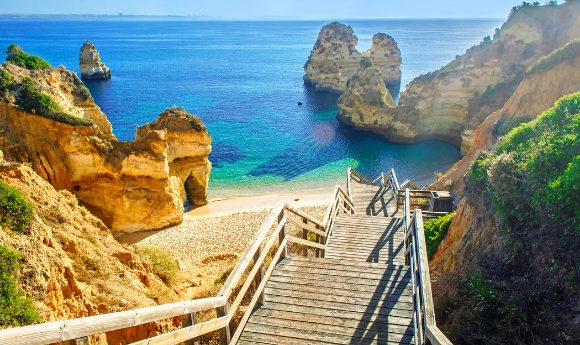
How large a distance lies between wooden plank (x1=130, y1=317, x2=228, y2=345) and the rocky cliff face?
38.1 metres

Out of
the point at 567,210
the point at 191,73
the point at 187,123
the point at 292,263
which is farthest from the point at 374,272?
the point at 191,73

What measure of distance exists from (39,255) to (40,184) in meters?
5.08

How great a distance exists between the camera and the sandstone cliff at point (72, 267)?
6.98m

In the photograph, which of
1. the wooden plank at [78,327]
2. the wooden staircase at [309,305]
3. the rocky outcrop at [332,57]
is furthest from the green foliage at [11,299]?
the rocky outcrop at [332,57]

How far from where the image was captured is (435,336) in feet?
13.4

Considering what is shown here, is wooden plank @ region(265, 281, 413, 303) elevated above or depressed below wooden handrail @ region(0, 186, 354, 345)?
below

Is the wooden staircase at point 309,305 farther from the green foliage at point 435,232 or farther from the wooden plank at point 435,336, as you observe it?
the green foliage at point 435,232

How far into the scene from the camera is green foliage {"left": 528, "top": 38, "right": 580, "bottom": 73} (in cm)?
1883

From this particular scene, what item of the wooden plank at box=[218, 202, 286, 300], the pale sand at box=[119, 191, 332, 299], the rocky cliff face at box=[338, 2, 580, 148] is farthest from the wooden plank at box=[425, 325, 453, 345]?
the rocky cliff face at box=[338, 2, 580, 148]

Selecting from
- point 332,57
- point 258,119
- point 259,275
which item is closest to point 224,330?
point 259,275

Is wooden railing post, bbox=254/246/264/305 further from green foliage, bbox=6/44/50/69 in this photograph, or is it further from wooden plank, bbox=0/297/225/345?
green foliage, bbox=6/44/50/69

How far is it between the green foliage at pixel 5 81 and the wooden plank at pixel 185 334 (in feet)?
68.9

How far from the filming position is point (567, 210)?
5.98 m

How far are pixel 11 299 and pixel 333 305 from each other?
4.71 m
